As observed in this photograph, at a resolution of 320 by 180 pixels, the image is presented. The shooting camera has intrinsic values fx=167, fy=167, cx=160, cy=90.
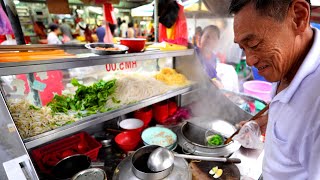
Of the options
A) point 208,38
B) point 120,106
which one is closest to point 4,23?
point 120,106

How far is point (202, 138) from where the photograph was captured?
7.45 feet

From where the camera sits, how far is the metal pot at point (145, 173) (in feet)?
4.75

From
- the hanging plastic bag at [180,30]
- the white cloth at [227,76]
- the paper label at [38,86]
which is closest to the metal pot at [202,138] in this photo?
the hanging plastic bag at [180,30]

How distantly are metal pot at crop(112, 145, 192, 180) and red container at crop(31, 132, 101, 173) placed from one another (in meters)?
0.46

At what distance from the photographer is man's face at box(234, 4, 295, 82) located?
853mm

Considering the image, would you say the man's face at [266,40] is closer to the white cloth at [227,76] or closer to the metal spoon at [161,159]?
the metal spoon at [161,159]

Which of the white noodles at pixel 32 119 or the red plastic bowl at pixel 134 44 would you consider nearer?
the white noodles at pixel 32 119

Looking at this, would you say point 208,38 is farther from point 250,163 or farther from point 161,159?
point 161,159

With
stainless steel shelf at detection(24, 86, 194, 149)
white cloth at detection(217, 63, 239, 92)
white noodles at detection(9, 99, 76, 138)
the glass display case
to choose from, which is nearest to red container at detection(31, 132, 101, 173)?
the glass display case

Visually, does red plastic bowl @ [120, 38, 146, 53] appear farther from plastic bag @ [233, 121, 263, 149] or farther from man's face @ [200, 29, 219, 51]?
plastic bag @ [233, 121, 263, 149]

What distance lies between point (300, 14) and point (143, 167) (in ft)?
5.42

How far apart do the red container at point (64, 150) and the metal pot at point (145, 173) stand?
0.46 m

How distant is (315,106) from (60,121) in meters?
1.88

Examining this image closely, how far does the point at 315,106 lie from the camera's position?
83 centimetres
